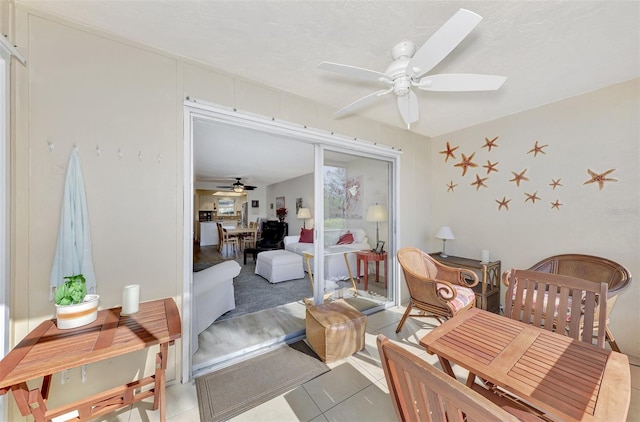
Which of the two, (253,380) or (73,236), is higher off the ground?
(73,236)

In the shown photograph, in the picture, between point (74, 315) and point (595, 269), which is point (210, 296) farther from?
point (595, 269)

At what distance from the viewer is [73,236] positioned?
145 cm

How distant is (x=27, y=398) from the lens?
1061 millimetres

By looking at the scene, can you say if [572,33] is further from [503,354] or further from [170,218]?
[170,218]

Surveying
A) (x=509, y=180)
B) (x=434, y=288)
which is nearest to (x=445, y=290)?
(x=434, y=288)

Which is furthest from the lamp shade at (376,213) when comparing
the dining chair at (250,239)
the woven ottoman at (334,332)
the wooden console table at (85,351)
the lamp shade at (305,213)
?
the dining chair at (250,239)

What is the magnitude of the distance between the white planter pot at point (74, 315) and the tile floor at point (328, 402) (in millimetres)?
770

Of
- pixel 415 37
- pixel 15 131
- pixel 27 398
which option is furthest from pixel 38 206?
pixel 415 37

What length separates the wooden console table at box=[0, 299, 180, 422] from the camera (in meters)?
0.99

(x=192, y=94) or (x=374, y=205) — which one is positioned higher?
(x=192, y=94)

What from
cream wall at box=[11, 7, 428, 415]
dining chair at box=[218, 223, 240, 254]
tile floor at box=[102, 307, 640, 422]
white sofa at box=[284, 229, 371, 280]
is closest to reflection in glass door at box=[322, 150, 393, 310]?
white sofa at box=[284, 229, 371, 280]

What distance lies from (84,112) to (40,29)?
499 mm

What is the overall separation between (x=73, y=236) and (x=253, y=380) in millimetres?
1617

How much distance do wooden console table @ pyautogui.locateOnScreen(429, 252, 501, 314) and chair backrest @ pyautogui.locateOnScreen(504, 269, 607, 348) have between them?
1190 mm
